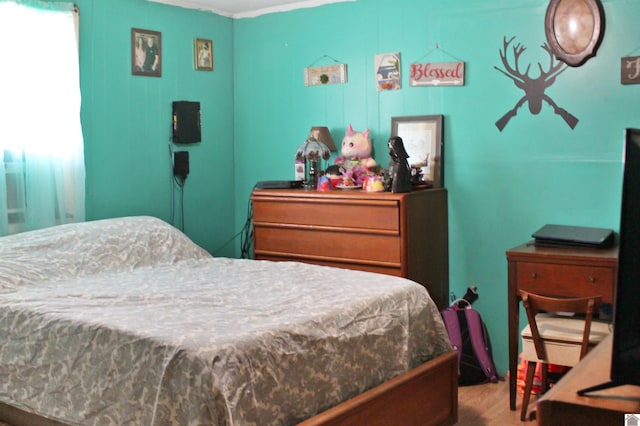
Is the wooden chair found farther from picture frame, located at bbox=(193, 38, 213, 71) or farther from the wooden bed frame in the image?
picture frame, located at bbox=(193, 38, 213, 71)

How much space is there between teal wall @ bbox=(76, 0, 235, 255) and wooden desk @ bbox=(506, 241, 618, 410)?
7.42 feet

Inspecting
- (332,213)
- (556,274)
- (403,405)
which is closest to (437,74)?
(332,213)

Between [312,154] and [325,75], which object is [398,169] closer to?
[312,154]

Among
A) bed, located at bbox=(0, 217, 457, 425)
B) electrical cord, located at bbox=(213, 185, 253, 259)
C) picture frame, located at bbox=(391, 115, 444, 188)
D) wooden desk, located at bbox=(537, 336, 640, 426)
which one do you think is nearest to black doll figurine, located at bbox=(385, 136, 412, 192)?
picture frame, located at bbox=(391, 115, 444, 188)

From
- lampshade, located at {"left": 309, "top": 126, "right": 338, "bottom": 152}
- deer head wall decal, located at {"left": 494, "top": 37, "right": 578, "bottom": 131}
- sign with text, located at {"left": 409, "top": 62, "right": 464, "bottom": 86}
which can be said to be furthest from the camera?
lampshade, located at {"left": 309, "top": 126, "right": 338, "bottom": 152}

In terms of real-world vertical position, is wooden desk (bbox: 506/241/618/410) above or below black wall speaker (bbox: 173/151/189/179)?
below

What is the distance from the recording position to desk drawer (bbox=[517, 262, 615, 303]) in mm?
3182

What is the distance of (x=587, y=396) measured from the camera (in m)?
1.45

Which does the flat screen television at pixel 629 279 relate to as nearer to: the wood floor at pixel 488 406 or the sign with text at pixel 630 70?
the wood floor at pixel 488 406

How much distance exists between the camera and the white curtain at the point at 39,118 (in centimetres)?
373

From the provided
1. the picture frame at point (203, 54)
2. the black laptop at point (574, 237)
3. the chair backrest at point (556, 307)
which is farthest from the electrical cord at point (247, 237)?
the chair backrest at point (556, 307)

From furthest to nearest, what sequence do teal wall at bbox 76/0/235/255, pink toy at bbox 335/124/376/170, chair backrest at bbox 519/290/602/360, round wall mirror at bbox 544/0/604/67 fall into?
pink toy at bbox 335/124/376/170 → teal wall at bbox 76/0/235/255 → round wall mirror at bbox 544/0/604/67 → chair backrest at bbox 519/290/602/360

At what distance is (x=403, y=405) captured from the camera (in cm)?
284

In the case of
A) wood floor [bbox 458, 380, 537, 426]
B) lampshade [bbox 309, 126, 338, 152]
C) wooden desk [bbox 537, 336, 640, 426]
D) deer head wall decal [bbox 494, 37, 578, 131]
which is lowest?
wood floor [bbox 458, 380, 537, 426]
